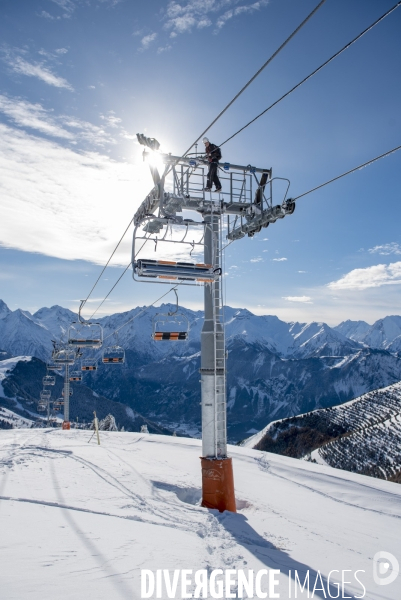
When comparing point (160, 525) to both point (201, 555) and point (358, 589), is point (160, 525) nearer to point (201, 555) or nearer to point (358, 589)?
point (201, 555)

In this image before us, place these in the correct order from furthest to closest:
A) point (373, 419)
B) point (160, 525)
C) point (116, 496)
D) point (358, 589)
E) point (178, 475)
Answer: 1. point (373, 419)
2. point (178, 475)
3. point (116, 496)
4. point (160, 525)
5. point (358, 589)

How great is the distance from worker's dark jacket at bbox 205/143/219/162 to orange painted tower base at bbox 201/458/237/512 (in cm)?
945

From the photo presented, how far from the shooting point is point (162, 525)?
941 centimetres

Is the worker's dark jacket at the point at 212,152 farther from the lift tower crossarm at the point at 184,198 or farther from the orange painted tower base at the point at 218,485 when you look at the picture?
the orange painted tower base at the point at 218,485

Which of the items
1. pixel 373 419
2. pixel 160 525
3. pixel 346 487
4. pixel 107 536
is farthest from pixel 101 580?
pixel 373 419

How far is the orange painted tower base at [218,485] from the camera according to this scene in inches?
481

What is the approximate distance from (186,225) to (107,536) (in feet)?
29.5

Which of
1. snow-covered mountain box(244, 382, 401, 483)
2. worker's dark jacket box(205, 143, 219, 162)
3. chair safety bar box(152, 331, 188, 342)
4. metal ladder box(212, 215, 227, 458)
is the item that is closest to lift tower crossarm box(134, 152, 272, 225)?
worker's dark jacket box(205, 143, 219, 162)

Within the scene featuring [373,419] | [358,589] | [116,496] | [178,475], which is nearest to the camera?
[358,589]

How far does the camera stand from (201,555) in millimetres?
7891

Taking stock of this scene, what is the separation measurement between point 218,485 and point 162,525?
3.27m

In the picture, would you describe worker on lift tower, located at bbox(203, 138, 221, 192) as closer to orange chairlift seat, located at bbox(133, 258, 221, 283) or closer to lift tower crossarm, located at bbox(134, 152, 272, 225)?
lift tower crossarm, located at bbox(134, 152, 272, 225)

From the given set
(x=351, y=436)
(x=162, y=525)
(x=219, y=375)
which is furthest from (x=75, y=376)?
(x=351, y=436)

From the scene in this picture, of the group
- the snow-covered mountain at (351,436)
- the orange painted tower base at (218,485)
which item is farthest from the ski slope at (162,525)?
the snow-covered mountain at (351,436)
